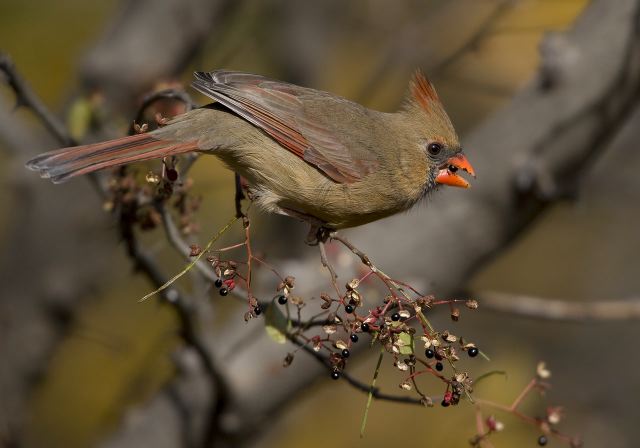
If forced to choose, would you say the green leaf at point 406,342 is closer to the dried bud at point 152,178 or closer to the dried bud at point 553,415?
the dried bud at point 553,415

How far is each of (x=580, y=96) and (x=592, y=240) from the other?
16.6 ft

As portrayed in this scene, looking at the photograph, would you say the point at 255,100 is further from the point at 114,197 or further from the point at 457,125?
the point at 457,125

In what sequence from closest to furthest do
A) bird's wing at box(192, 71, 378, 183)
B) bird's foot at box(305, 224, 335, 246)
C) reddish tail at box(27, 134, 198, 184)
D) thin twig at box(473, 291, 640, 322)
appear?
reddish tail at box(27, 134, 198, 184)
bird's foot at box(305, 224, 335, 246)
bird's wing at box(192, 71, 378, 183)
thin twig at box(473, 291, 640, 322)

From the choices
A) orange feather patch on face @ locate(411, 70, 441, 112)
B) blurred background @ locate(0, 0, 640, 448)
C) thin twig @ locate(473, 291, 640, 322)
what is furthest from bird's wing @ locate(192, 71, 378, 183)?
thin twig @ locate(473, 291, 640, 322)

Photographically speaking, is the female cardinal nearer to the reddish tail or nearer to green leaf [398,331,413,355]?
the reddish tail

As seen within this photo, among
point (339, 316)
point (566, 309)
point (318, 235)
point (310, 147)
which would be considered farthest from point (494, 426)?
point (566, 309)

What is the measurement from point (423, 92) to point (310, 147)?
1.84 feet

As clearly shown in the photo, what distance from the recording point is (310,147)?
352cm

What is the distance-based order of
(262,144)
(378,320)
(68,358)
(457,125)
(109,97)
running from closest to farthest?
(378,320) < (262,144) < (109,97) < (68,358) < (457,125)

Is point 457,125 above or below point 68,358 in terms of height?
above

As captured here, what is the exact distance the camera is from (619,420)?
20.1 feet

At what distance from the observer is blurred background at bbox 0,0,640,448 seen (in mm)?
5105

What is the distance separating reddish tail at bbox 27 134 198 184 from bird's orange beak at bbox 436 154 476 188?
1.20 m

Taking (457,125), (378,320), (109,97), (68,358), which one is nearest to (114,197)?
(378,320)
